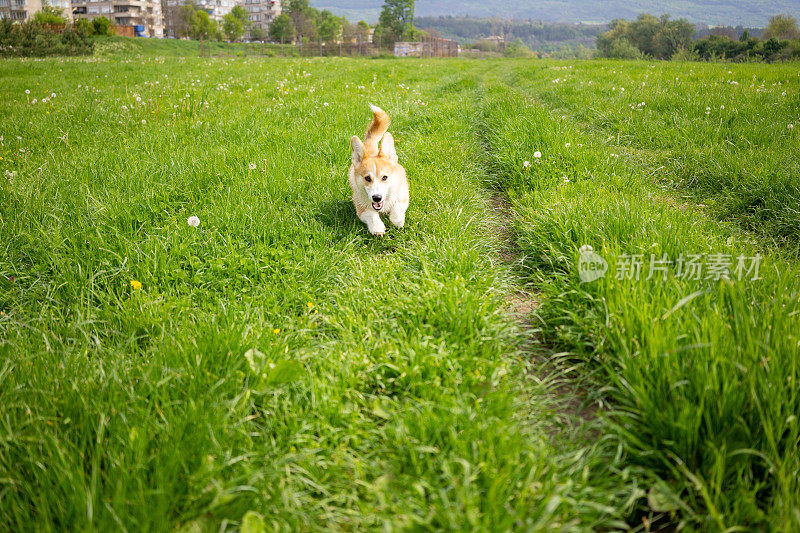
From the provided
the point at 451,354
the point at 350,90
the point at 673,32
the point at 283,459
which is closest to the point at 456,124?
the point at 350,90

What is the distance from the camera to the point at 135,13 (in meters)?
128

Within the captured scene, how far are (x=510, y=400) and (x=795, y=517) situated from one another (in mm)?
1020

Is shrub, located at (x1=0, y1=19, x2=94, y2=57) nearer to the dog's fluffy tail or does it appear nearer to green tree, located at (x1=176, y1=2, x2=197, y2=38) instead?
the dog's fluffy tail

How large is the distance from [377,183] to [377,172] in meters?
0.11

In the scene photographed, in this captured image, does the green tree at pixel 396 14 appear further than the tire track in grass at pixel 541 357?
Yes

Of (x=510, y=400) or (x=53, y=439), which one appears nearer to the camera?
(x=53, y=439)

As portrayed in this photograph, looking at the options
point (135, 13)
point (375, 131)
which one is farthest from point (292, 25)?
point (375, 131)

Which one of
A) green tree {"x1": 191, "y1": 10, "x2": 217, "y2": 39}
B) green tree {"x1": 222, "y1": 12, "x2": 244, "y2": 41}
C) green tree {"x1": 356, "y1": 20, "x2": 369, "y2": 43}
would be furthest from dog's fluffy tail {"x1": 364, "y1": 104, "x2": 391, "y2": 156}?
green tree {"x1": 222, "y1": 12, "x2": 244, "y2": 41}

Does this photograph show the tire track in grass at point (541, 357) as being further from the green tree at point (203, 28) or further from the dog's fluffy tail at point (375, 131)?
the green tree at point (203, 28)

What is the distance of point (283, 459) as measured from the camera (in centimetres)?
183

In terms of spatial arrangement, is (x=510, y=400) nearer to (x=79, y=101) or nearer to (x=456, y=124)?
(x=456, y=124)
